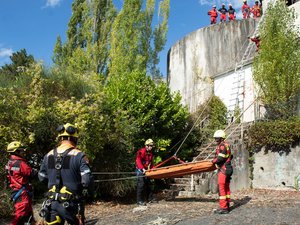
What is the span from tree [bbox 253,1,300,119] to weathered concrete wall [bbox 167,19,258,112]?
5.24 metres

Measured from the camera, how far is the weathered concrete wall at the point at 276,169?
43.9ft

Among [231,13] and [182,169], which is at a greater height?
[231,13]

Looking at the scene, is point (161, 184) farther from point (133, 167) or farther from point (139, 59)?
point (139, 59)

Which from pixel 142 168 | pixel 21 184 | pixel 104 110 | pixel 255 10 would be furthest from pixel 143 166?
pixel 255 10

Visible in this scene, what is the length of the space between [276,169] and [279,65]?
3.92m

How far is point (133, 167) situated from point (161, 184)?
2.94m

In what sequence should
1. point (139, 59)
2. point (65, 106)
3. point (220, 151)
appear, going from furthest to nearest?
point (139, 59), point (65, 106), point (220, 151)

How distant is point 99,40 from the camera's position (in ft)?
81.1

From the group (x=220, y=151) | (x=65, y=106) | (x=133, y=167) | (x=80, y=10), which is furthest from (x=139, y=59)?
(x=220, y=151)

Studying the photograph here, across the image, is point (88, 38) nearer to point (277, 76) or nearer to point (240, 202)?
point (277, 76)

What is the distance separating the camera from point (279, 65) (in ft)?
48.2

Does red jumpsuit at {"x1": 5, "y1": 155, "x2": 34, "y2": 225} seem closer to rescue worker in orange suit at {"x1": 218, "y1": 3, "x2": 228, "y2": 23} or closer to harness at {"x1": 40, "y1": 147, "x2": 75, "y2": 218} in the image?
harness at {"x1": 40, "y1": 147, "x2": 75, "y2": 218}

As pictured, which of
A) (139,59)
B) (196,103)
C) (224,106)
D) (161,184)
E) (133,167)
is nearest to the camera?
(133,167)

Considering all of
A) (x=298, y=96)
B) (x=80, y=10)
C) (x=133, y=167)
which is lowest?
(x=133, y=167)
